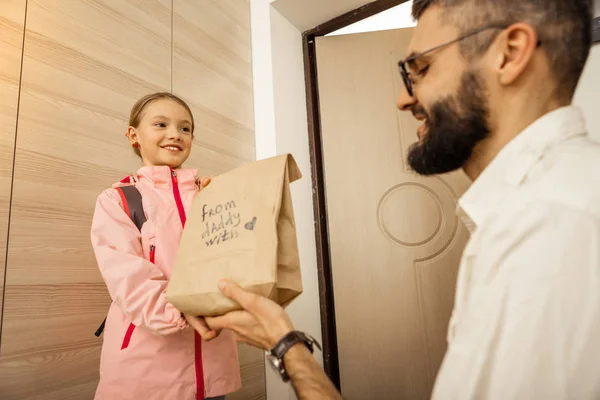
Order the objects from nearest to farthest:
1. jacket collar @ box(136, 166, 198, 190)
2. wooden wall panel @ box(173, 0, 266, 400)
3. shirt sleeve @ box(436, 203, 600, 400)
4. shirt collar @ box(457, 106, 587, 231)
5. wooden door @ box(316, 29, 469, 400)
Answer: shirt sleeve @ box(436, 203, 600, 400), shirt collar @ box(457, 106, 587, 231), jacket collar @ box(136, 166, 198, 190), wooden wall panel @ box(173, 0, 266, 400), wooden door @ box(316, 29, 469, 400)

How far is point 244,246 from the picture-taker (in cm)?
69

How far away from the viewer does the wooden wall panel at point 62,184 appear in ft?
3.21

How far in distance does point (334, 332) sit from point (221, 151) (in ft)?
3.30

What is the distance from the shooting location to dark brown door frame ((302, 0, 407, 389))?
1.83 metres

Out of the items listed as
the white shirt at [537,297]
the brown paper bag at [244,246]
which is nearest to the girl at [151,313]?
the brown paper bag at [244,246]

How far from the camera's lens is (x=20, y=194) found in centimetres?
100

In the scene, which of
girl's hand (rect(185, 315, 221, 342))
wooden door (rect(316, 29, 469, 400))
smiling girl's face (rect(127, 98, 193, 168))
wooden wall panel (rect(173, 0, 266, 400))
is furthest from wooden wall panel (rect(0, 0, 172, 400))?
wooden door (rect(316, 29, 469, 400))

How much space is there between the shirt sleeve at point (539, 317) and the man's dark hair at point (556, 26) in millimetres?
349

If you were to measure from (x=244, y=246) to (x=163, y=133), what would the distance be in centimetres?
58

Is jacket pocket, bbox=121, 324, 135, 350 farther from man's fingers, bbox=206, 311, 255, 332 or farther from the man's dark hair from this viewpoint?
the man's dark hair

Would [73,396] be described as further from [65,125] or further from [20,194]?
[65,125]

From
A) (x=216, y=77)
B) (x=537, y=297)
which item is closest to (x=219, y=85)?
(x=216, y=77)

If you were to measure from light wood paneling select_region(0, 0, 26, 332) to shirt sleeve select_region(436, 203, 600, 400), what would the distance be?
1.06 metres

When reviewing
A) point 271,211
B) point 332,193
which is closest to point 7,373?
point 271,211
